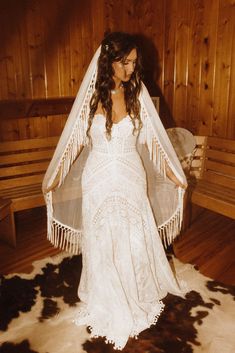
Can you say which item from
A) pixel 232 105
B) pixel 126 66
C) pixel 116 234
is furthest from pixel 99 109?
pixel 232 105

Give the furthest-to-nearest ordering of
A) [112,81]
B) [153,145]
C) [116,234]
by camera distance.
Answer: [153,145], [116,234], [112,81]

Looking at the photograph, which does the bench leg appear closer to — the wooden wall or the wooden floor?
the wooden floor

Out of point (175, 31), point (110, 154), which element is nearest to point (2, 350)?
point (110, 154)

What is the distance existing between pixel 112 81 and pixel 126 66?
16cm

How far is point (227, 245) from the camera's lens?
3719 mm

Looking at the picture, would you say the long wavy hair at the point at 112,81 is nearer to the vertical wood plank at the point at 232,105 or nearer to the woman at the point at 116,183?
the woman at the point at 116,183

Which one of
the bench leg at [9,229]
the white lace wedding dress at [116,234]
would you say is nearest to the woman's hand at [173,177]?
the white lace wedding dress at [116,234]

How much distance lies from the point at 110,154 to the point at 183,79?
2754 mm

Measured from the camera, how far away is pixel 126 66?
84.5 inches

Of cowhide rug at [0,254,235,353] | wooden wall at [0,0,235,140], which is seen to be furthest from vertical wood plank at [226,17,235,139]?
cowhide rug at [0,254,235,353]

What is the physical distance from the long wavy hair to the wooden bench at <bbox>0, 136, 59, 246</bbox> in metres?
1.63

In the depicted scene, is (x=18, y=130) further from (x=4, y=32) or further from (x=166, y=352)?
(x=166, y=352)

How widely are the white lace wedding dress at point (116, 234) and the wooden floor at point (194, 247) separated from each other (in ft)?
3.27

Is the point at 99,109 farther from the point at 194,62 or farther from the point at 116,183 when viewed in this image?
the point at 194,62
